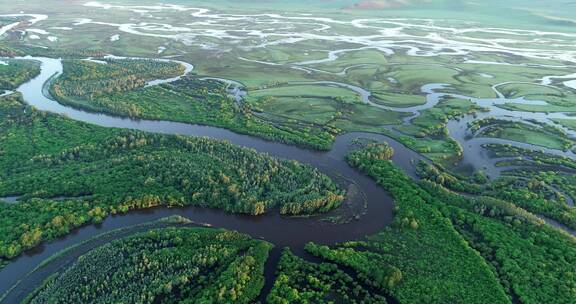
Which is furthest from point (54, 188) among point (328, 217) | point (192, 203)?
point (328, 217)

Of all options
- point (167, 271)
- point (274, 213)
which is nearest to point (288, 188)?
point (274, 213)

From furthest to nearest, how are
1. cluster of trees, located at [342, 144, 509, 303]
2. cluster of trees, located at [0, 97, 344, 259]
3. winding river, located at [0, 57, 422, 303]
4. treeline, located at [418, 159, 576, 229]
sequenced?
1. treeline, located at [418, 159, 576, 229]
2. cluster of trees, located at [0, 97, 344, 259]
3. winding river, located at [0, 57, 422, 303]
4. cluster of trees, located at [342, 144, 509, 303]

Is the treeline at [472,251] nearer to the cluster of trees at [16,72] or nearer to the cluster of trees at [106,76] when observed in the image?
the cluster of trees at [106,76]

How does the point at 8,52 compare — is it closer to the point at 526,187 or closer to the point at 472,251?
the point at 472,251

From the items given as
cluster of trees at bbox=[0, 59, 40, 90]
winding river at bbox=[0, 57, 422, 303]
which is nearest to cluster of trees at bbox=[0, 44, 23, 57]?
cluster of trees at bbox=[0, 59, 40, 90]

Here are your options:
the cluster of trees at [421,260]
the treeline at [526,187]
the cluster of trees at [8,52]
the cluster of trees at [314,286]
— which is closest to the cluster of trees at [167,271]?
the cluster of trees at [314,286]

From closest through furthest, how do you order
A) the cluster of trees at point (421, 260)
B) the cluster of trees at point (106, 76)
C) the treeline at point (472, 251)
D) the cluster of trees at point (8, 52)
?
the cluster of trees at point (421, 260) < the treeline at point (472, 251) < the cluster of trees at point (106, 76) < the cluster of trees at point (8, 52)

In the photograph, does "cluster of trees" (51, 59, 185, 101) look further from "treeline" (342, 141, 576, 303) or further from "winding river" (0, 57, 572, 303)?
"treeline" (342, 141, 576, 303)
